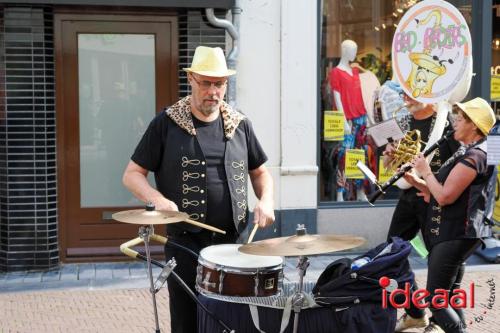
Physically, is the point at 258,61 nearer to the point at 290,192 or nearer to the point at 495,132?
the point at 290,192

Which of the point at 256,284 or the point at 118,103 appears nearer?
the point at 256,284

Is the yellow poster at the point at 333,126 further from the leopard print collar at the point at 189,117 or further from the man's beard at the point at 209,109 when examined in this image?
the man's beard at the point at 209,109

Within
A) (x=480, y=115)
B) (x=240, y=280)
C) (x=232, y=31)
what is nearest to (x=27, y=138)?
(x=232, y=31)

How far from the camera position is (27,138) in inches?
305

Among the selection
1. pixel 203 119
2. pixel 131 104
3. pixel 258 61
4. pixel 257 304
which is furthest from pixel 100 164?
pixel 257 304

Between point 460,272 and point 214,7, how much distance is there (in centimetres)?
381

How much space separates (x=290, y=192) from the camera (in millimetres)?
8492

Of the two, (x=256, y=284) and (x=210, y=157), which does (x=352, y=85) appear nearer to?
(x=210, y=157)

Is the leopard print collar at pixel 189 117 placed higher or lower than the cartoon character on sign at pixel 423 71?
lower

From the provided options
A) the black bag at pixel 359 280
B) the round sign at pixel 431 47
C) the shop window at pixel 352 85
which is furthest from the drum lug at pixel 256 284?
the shop window at pixel 352 85

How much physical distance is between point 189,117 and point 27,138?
3.90 meters

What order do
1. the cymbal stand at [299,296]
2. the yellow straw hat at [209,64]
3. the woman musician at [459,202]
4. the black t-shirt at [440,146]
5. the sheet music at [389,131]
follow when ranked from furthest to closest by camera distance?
the sheet music at [389,131]
the black t-shirt at [440,146]
the woman musician at [459,202]
the yellow straw hat at [209,64]
the cymbal stand at [299,296]

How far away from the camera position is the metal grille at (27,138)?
7699 millimetres

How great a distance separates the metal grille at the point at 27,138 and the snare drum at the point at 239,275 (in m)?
4.44
